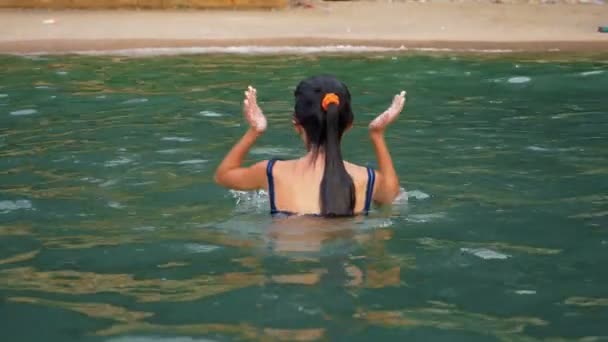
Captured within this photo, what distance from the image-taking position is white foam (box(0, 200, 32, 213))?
6.58 m

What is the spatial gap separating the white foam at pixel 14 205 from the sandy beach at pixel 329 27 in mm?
6653

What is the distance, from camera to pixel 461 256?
5.51 metres

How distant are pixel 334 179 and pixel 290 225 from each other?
1.19 ft

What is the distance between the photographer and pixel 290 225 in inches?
228

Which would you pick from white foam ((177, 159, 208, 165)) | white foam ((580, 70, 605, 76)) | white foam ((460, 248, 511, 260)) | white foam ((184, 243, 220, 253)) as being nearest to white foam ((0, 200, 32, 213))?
white foam ((184, 243, 220, 253))

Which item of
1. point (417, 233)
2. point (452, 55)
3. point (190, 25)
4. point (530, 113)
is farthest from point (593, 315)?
point (190, 25)

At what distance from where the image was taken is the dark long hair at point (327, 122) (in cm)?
542

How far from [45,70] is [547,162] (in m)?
6.22

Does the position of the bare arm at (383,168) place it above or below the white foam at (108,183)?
above

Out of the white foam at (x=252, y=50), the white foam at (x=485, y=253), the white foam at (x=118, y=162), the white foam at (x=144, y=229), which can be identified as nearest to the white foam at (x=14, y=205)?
the white foam at (x=144, y=229)

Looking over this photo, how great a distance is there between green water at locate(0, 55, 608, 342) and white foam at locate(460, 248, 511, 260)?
0.02m

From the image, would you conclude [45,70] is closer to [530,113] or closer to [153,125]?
[153,125]

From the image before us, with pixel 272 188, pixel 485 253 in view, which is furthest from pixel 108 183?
pixel 485 253

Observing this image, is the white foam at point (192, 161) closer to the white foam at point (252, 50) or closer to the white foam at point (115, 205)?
the white foam at point (115, 205)
